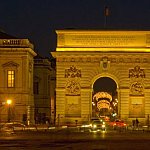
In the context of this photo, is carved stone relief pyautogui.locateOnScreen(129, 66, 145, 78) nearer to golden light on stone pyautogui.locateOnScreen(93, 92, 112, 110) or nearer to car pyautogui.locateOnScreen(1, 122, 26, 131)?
car pyautogui.locateOnScreen(1, 122, 26, 131)

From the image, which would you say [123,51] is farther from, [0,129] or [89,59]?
[0,129]

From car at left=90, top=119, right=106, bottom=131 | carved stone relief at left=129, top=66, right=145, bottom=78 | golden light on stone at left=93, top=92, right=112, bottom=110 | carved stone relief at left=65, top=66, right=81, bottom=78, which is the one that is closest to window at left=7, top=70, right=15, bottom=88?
carved stone relief at left=65, top=66, right=81, bottom=78

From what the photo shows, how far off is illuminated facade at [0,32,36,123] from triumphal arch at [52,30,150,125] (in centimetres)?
367

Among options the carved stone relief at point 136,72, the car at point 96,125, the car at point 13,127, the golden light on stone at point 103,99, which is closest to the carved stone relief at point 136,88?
the carved stone relief at point 136,72

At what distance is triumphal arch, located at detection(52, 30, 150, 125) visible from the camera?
6938 centimetres

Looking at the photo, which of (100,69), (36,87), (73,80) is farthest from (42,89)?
(100,69)

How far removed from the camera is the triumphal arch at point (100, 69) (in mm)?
69375

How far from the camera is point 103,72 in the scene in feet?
229

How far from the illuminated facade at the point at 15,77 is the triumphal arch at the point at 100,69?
3674 millimetres

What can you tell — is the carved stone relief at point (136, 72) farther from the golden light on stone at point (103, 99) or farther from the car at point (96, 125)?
the golden light on stone at point (103, 99)

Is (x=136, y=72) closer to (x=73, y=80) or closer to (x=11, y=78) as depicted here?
(x=73, y=80)

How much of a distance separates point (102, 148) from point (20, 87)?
39.0m

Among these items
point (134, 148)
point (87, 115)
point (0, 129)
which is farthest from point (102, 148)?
point (87, 115)

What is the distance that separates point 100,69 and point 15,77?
9838 millimetres
